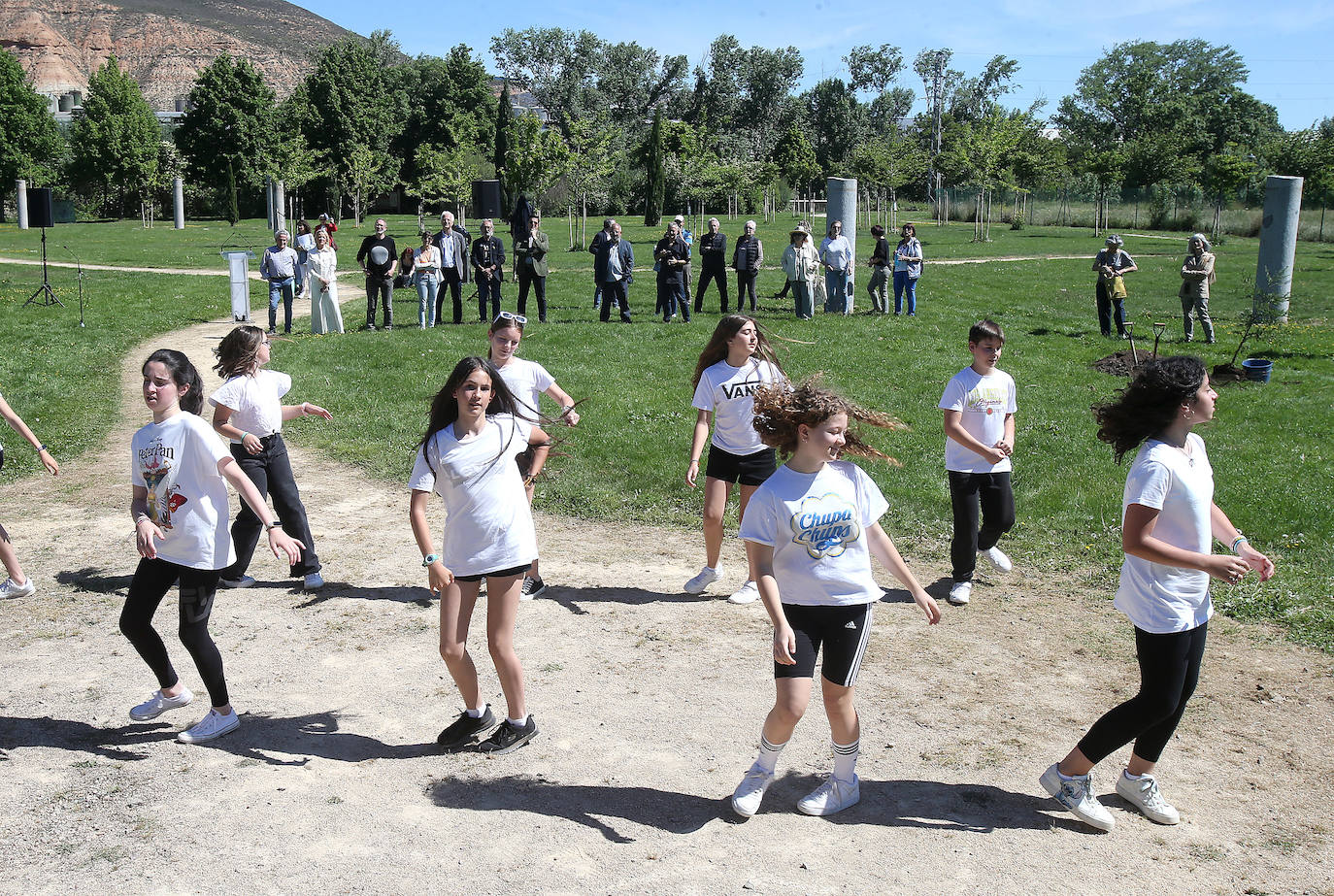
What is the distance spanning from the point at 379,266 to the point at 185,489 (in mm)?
13596

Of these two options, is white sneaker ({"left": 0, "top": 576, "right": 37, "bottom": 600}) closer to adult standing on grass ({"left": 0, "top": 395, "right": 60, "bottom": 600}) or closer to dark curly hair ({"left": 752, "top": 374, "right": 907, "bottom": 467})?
adult standing on grass ({"left": 0, "top": 395, "right": 60, "bottom": 600})

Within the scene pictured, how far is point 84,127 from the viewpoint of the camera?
207 ft

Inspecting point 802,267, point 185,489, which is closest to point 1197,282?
point 802,267

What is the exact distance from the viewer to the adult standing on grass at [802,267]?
18.6 m

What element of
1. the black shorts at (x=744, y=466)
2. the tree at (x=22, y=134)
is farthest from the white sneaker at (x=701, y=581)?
the tree at (x=22, y=134)

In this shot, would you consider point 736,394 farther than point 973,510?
No

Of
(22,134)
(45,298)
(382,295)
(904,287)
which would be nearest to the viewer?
(382,295)

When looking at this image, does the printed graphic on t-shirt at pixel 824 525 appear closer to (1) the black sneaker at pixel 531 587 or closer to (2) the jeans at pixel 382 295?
(1) the black sneaker at pixel 531 587

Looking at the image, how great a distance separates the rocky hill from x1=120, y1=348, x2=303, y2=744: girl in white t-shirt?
152181 millimetres

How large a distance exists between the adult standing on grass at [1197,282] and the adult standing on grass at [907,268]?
174 inches

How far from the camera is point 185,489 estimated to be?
4.99 m

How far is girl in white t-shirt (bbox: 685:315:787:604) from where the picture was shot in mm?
6828

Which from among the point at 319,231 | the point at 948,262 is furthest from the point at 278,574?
the point at 948,262

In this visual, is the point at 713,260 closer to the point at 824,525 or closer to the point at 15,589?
the point at 15,589
